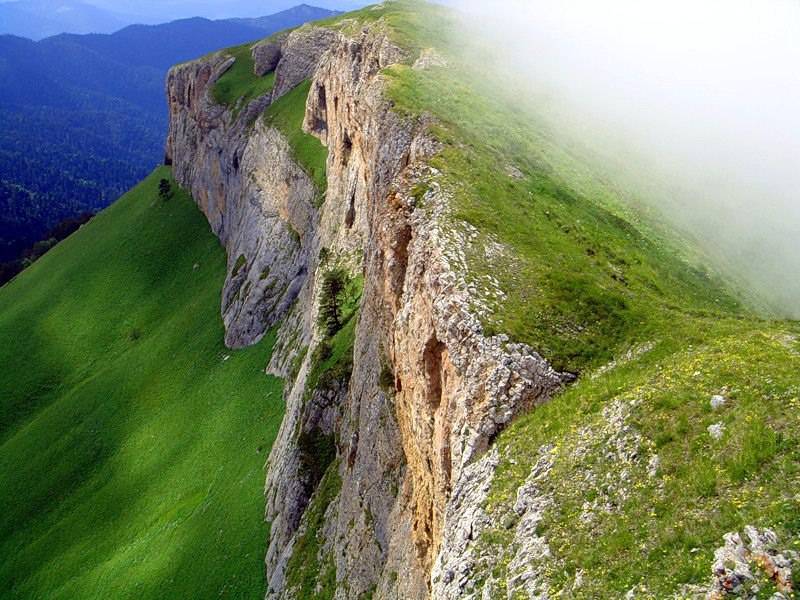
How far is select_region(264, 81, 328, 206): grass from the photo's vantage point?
250 feet

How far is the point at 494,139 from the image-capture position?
42.9 meters

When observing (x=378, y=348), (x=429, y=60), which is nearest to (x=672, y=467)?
(x=378, y=348)

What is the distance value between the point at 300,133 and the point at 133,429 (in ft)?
146

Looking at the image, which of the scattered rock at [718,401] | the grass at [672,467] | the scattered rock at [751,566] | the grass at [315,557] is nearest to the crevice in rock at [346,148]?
the grass at [315,557]

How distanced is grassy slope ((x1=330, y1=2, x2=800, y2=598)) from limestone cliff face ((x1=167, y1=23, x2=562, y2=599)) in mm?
1361

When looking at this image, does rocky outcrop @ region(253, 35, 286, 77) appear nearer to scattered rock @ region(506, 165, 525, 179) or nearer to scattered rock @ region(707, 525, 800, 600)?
scattered rock @ region(506, 165, 525, 179)

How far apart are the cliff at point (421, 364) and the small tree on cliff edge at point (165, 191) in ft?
236

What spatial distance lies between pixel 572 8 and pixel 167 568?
92099 mm

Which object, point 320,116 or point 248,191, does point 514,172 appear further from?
point 248,191

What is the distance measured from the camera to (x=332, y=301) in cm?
5572

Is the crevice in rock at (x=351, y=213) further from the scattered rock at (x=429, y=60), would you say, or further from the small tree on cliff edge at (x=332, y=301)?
the scattered rock at (x=429, y=60)

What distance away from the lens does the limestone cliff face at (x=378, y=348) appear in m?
23.3

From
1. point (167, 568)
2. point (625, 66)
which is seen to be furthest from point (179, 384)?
point (625, 66)

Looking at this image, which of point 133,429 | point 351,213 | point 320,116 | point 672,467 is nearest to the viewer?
point 672,467
